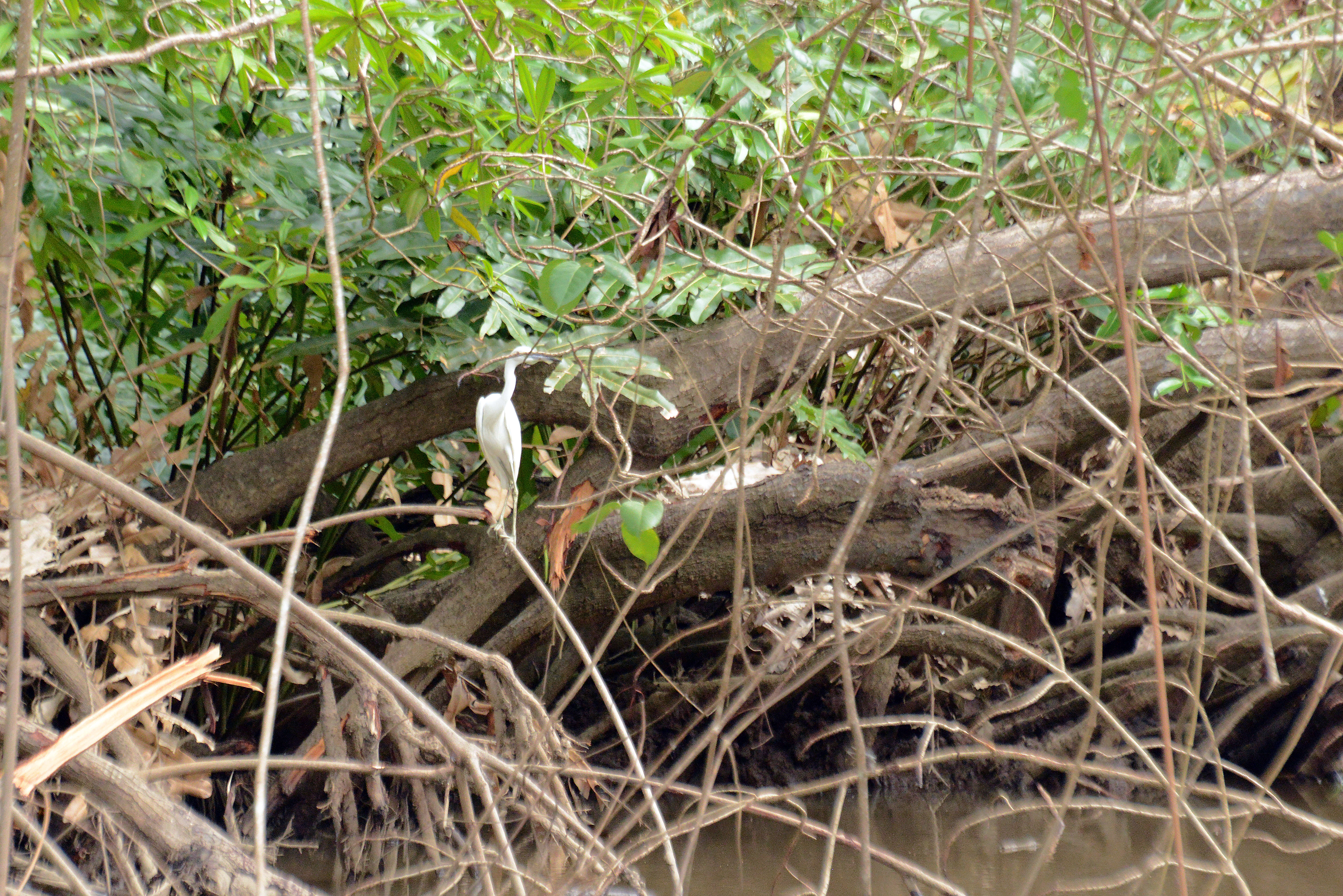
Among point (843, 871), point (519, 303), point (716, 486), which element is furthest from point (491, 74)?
point (843, 871)

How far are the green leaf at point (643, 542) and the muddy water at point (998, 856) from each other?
753 millimetres

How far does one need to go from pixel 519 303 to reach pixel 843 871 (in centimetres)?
130

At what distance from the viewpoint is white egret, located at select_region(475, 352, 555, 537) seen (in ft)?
5.67

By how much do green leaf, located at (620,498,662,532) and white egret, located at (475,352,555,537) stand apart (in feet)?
2.01

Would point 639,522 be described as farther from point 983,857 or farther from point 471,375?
point 983,857

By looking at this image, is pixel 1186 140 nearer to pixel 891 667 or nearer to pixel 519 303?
pixel 519 303

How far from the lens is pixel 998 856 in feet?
7.00

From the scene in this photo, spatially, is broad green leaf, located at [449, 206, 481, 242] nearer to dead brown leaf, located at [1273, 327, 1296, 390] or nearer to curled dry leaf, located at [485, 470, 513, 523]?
curled dry leaf, located at [485, 470, 513, 523]

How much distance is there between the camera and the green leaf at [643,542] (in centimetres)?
108

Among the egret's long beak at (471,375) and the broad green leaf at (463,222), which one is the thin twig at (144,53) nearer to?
the broad green leaf at (463,222)

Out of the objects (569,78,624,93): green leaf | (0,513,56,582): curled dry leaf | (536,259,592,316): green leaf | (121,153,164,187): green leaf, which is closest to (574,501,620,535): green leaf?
(536,259,592,316): green leaf

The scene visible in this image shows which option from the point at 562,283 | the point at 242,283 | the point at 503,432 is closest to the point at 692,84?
the point at 562,283

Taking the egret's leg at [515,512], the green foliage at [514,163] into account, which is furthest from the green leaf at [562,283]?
the egret's leg at [515,512]

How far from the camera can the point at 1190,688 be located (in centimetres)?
100
